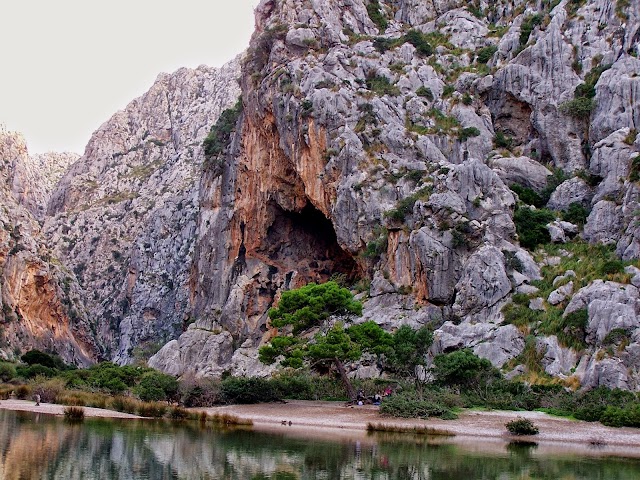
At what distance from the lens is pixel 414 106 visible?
68.1 m

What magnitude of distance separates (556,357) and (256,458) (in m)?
26.9

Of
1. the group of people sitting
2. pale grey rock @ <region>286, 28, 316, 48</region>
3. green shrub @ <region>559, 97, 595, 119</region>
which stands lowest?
the group of people sitting

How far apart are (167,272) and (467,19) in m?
67.1

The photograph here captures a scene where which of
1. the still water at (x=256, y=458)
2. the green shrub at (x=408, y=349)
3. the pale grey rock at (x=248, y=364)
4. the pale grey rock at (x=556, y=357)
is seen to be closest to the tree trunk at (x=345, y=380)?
the green shrub at (x=408, y=349)

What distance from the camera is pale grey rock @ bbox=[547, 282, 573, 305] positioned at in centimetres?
4675

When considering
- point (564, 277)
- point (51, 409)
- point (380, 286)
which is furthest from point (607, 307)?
point (51, 409)

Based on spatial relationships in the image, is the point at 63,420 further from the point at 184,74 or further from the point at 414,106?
the point at 184,74

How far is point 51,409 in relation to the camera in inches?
1457

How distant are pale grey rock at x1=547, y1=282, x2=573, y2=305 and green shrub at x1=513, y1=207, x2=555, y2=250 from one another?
26.6 feet

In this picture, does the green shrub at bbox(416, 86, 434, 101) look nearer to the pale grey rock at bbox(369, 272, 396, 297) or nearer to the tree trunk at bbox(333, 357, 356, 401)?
the pale grey rock at bbox(369, 272, 396, 297)

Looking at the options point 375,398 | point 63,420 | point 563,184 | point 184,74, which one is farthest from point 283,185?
point 184,74

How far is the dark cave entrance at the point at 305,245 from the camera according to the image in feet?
243

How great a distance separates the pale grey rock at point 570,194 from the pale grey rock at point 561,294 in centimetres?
1279

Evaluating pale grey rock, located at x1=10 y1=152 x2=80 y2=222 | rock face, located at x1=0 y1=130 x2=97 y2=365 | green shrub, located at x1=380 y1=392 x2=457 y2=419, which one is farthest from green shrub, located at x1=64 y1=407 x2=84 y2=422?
pale grey rock, located at x1=10 y1=152 x2=80 y2=222
